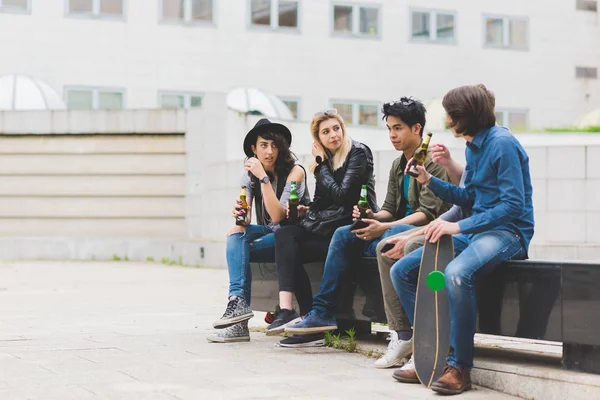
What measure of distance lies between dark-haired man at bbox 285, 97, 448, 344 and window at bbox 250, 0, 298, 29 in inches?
1079

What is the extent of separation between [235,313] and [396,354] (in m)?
1.59

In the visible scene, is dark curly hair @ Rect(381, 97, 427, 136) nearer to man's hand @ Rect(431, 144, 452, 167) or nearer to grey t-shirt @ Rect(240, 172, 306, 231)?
man's hand @ Rect(431, 144, 452, 167)

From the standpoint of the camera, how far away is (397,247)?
6133 millimetres

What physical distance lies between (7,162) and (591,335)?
1881 centimetres

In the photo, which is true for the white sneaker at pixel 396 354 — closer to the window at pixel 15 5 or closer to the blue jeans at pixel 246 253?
Answer: the blue jeans at pixel 246 253

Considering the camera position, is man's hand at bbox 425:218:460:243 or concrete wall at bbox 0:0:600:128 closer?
man's hand at bbox 425:218:460:243

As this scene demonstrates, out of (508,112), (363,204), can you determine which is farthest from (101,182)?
(508,112)

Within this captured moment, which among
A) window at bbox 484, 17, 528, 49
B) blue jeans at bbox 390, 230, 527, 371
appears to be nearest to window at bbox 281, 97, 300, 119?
window at bbox 484, 17, 528, 49

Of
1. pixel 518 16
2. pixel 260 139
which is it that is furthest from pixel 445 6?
pixel 260 139

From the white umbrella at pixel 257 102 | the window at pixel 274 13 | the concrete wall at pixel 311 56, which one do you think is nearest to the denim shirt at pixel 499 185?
the white umbrella at pixel 257 102

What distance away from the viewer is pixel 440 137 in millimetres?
27438

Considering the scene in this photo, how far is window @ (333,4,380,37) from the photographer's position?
34812 millimetres

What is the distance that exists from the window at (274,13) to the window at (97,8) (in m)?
4.31

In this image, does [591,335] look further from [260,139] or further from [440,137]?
[440,137]
